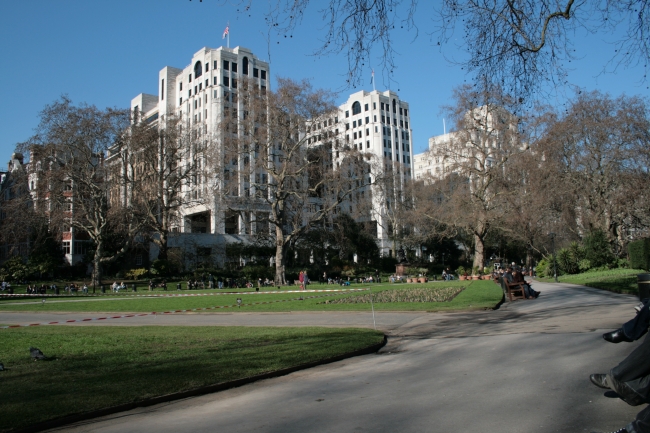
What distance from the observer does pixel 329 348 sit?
30.5 feet

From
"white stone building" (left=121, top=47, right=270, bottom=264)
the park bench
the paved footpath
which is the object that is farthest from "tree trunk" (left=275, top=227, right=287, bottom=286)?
the paved footpath

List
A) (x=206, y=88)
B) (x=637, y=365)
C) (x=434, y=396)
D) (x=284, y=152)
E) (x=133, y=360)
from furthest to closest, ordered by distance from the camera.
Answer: (x=206, y=88)
(x=284, y=152)
(x=133, y=360)
(x=434, y=396)
(x=637, y=365)

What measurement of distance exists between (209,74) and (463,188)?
46.9 m

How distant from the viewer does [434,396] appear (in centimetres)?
591

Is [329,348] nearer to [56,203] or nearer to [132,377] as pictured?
[132,377]

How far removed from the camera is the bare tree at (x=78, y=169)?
136 ft

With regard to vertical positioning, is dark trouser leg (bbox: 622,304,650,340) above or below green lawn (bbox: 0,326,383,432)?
above

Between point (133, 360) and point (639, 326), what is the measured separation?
7338mm

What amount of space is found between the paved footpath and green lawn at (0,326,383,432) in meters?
0.45

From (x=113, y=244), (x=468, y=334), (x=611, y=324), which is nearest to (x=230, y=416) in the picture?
(x=468, y=334)

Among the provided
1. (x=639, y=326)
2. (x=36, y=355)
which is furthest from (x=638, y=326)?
(x=36, y=355)

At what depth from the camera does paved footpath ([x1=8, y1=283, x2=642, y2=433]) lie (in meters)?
4.91

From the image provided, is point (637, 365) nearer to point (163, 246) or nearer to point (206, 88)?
point (163, 246)

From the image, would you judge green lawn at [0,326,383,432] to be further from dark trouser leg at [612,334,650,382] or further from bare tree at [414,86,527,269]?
bare tree at [414,86,527,269]
